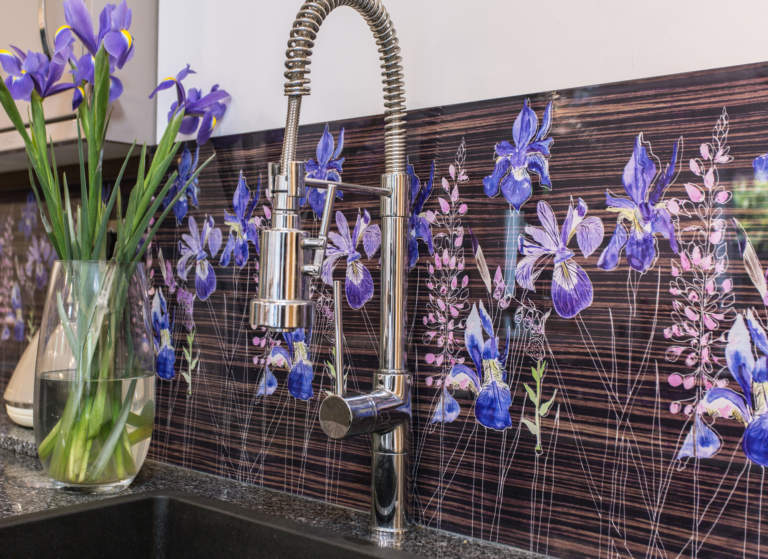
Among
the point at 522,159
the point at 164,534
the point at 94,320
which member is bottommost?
the point at 164,534

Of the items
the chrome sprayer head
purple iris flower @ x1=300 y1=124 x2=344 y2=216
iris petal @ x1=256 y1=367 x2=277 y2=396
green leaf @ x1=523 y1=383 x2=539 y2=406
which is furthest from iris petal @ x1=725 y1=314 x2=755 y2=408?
iris petal @ x1=256 y1=367 x2=277 y2=396

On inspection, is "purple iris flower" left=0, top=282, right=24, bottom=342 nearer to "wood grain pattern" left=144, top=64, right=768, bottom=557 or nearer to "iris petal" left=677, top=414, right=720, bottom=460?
"wood grain pattern" left=144, top=64, right=768, bottom=557

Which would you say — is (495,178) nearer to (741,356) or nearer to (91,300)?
(741,356)

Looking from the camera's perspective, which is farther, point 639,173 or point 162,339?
point 162,339

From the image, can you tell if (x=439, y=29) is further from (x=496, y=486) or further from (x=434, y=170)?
(x=496, y=486)

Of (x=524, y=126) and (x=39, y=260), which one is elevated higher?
(x=524, y=126)

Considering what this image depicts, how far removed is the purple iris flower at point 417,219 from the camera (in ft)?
3.18

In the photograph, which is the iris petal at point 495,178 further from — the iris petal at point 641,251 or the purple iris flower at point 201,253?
the purple iris flower at point 201,253

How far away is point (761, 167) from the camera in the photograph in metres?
0.74

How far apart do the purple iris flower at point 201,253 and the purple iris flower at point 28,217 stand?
68 centimetres

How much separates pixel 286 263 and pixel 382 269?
0.44 ft

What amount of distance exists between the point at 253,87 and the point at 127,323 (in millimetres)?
407

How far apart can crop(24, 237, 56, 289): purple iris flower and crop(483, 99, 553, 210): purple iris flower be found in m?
1.19

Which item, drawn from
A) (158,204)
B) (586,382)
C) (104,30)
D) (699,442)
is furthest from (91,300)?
(699,442)
